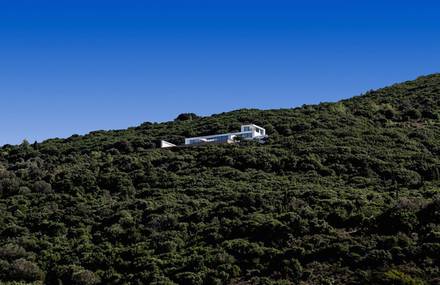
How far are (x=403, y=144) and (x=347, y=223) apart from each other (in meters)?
21.3

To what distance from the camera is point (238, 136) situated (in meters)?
59.5

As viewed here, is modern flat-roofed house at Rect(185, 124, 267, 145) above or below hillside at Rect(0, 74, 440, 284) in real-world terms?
above

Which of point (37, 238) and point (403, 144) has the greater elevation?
point (403, 144)

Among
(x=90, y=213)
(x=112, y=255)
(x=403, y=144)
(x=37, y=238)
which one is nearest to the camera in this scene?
(x=112, y=255)

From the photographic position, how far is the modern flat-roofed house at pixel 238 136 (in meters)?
59.2

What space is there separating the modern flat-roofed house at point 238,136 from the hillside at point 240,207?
140 cm

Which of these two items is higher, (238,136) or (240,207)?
(238,136)

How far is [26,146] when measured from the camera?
6838 centimetres

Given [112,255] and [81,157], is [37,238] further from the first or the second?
[81,157]

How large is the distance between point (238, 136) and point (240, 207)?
2229 centimetres

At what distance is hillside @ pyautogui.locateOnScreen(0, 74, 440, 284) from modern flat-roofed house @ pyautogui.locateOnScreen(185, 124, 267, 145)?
1395mm

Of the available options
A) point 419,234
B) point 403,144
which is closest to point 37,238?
point 419,234

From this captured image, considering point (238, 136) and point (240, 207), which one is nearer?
point (240, 207)

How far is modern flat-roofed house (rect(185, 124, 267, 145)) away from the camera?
2331 inches
